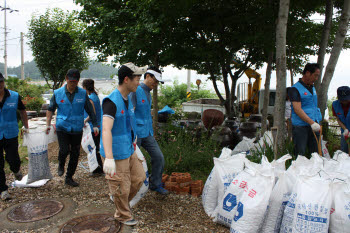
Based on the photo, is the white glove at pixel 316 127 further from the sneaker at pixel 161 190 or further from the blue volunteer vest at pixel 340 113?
the sneaker at pixel 161 190

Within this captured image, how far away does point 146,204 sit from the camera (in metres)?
3.69

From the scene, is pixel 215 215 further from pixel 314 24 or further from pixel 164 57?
pixel 314 24

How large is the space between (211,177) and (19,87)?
1521 cm

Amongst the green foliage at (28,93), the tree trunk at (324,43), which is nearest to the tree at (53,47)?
the green foliage at (28,93)

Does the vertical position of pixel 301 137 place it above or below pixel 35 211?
above

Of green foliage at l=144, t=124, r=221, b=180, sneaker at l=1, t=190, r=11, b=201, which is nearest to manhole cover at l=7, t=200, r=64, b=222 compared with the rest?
sneaker at l=1, t=190, r=11, b=201

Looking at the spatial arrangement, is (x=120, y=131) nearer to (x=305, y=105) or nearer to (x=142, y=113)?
(x=142, y=113)

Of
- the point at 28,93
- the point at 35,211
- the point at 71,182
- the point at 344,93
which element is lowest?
the point at 35,211

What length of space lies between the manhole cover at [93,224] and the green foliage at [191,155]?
1.51 m

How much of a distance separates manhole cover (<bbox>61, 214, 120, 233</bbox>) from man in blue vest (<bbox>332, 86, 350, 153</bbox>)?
3.31 meters

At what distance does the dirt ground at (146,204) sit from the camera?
3.14 meters

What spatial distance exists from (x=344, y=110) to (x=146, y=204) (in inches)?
124

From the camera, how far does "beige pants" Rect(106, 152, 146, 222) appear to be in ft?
9.53

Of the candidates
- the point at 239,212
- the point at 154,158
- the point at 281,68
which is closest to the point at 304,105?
the point at 281,68
